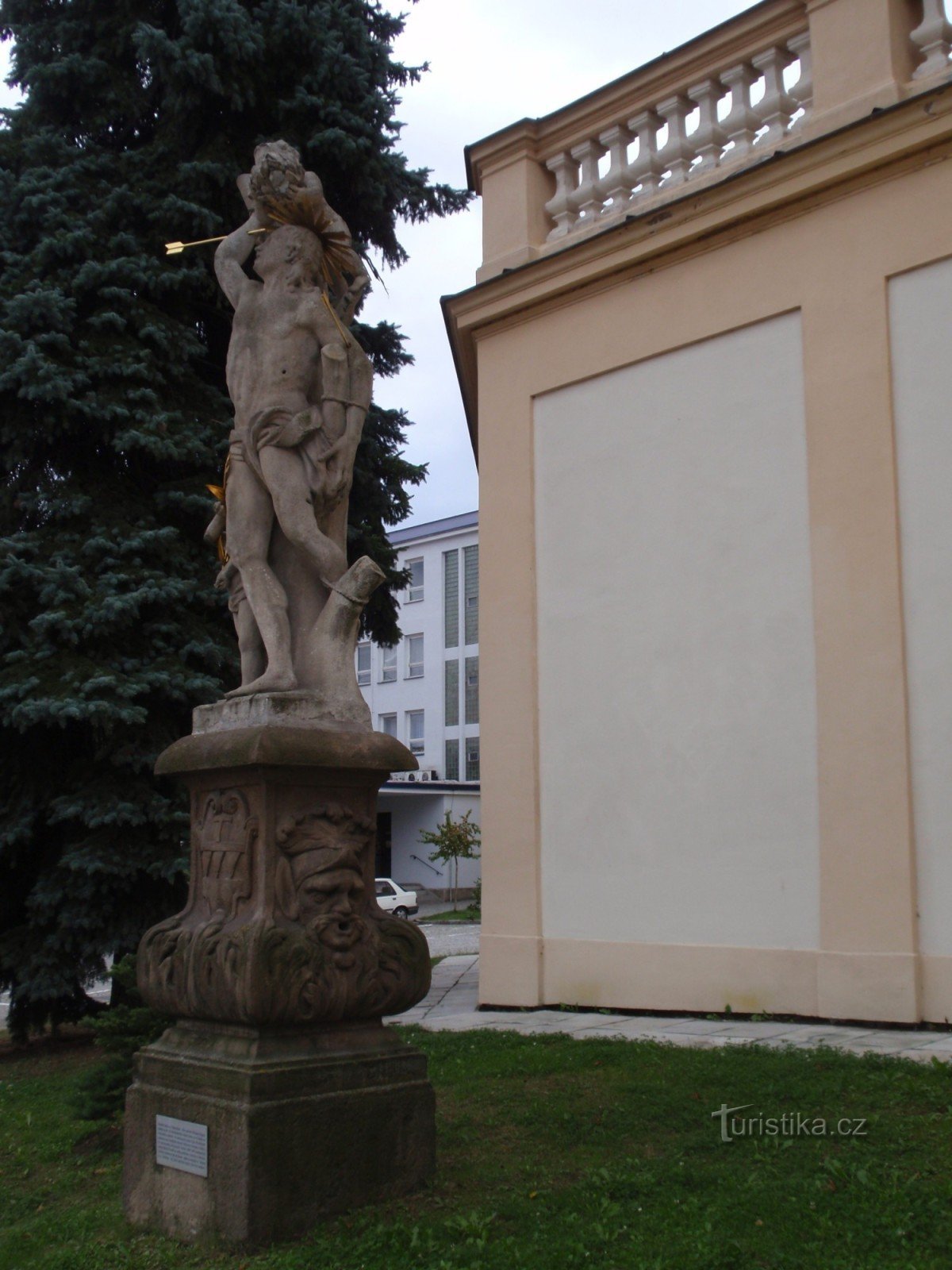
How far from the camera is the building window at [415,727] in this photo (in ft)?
165

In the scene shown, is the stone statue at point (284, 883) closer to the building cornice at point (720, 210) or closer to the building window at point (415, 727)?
the building cornice at point (720, 210)

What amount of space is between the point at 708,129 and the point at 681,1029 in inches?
257

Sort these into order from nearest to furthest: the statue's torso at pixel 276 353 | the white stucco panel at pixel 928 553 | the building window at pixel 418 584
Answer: the statue's torso at pixel 276 353 → the white stucco panel at pixel 928 553 → the building window at pixel 418 584

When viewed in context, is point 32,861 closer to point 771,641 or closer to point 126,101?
point 771,641

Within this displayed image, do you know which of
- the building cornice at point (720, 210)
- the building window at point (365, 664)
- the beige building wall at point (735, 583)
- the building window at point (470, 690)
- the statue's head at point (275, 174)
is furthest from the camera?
the building window at point (365, 664)

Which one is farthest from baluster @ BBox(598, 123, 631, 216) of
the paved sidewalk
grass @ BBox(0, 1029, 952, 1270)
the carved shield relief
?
the carved shield relief

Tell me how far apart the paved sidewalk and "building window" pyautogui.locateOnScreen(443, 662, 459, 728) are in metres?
38.3

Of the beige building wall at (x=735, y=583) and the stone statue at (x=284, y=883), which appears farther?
the beige building wall at (x=735, y=583)

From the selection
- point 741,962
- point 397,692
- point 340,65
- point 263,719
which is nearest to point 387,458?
point 340,65

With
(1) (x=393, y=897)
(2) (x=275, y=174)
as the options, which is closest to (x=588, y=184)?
(2) (x=275, y=174)

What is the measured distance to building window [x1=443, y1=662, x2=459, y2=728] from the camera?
48.8 meters

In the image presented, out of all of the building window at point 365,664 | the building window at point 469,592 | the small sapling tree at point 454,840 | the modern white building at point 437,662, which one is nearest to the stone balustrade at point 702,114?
the small sapling tree at point 454,840

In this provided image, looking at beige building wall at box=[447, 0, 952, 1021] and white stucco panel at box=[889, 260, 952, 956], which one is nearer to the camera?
white stucco panel at box=[889, 260, 952, 956]

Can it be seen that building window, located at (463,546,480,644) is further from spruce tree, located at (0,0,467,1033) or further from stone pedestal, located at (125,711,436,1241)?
stone pedestal, located at (125,711,436,1241)
